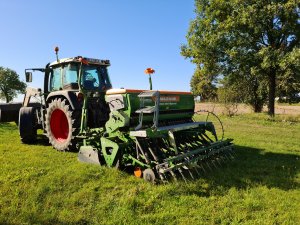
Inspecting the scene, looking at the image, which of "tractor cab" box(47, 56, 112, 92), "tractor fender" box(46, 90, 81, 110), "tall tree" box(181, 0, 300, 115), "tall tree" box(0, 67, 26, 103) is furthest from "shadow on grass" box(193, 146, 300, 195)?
"tall tree" box(0, 67, 26, 103)

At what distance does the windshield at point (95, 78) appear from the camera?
8.89 m

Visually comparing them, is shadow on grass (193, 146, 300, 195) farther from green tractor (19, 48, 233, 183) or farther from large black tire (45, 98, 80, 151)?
large black tire (45, 98, 80, 151)

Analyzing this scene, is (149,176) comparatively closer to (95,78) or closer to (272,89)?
(95,78)

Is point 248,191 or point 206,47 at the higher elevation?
point 206,47

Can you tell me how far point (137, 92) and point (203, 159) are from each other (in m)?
2.08

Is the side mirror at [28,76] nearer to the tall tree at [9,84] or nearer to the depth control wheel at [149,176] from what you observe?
the depth control wheel at [149,176]

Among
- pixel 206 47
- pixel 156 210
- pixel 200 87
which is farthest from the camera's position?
pixel 200 87

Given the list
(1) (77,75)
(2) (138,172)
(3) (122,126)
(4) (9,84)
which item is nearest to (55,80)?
(1) (77,75)

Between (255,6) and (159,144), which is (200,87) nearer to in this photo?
(255,6)

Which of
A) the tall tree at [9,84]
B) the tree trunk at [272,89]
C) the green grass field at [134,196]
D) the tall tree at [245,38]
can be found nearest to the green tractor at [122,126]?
the green grass field at [134,196]

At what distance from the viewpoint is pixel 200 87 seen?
5794 cm

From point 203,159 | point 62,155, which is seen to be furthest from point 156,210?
point 62,155

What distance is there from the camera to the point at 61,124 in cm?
898

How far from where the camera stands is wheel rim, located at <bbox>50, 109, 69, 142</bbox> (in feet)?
28.8
